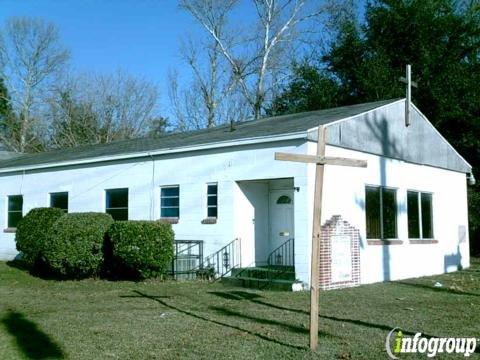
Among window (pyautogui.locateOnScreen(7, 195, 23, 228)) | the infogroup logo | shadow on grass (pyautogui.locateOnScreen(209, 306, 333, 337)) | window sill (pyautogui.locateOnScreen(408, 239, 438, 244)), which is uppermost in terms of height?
window (pyautogui.locateOnScreen(7, 195, 23, 228))

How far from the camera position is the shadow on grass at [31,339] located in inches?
278

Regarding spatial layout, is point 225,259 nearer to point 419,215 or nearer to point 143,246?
point 143,246

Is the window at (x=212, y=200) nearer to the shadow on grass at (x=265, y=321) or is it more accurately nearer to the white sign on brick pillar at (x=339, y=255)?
the white sign on brick pillar at (x=339, y=255)

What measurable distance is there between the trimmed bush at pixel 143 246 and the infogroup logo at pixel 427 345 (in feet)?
25.2

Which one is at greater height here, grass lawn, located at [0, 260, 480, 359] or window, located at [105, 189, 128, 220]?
window, located at [105, 189, 128, 220]

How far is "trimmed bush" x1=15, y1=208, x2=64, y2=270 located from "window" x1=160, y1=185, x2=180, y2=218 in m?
3.09

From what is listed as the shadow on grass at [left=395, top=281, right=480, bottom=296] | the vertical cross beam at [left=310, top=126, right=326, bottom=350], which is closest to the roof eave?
the shadow on grass at [left=395, top=281, right=480, bottom=296]

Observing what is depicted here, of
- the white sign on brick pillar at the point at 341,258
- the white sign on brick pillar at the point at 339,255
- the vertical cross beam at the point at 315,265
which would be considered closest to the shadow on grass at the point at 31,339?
the vertical cross beam at the point at 315,265

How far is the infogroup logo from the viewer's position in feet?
23.0

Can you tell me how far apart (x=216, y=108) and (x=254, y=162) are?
2672 centimetres

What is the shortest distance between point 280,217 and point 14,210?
37.8 feet

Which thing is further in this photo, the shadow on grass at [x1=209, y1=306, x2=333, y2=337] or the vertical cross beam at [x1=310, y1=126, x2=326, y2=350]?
the shadow on grass at [x1=209, y1=306, x2=333, y2=337]

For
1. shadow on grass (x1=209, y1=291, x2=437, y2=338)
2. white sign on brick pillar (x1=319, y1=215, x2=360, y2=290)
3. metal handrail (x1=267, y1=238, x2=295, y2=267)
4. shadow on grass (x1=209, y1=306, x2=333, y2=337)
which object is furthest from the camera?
metal handrail (x1=267, y1=238, x2=295, y2=267)

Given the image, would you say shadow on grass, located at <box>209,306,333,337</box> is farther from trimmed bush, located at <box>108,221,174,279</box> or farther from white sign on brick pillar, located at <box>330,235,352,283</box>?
white sign on brick pillar, located at <box>330,235,352,283</box>
